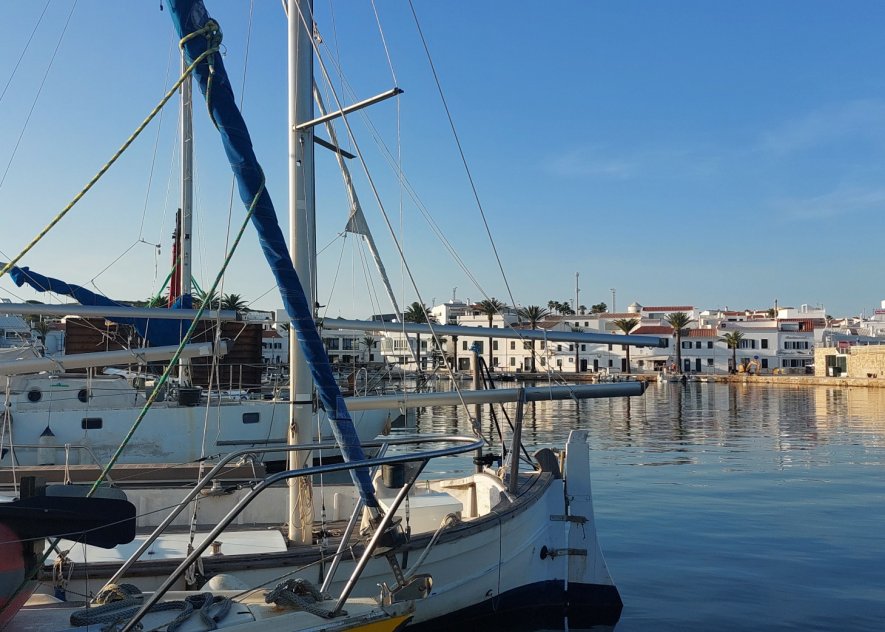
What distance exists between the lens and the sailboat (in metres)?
7.40

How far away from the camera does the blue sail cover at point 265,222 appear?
816 centimetres

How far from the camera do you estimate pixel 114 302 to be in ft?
67.5

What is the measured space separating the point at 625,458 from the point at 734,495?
294 inches

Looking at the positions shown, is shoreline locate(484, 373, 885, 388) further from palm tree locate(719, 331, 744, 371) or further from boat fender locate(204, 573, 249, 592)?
boat fender locate(204, 573, 249, 592)

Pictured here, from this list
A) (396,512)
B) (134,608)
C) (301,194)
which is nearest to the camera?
(134,608)

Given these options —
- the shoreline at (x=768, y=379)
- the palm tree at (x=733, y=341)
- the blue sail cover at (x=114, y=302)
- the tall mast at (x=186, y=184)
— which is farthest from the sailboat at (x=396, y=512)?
the palm tree at (x=733, y=341)

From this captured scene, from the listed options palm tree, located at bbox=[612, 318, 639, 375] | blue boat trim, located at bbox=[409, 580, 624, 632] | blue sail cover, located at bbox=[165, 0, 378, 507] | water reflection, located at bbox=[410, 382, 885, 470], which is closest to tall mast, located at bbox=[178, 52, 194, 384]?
water reflection, located at bbox=[410, 382, 885, 470]

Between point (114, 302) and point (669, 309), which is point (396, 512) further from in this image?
point (669, 309)

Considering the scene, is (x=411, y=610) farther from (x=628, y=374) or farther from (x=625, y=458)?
(x=628, y=374)

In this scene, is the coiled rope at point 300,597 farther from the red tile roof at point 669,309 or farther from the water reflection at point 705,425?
the red tile roof at point 669,309

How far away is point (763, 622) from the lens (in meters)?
10.4

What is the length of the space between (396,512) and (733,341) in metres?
101

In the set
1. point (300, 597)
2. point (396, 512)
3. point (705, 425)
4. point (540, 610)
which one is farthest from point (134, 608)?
point (705, 425)

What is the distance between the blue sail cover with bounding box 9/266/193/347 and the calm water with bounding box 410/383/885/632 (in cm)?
1028
